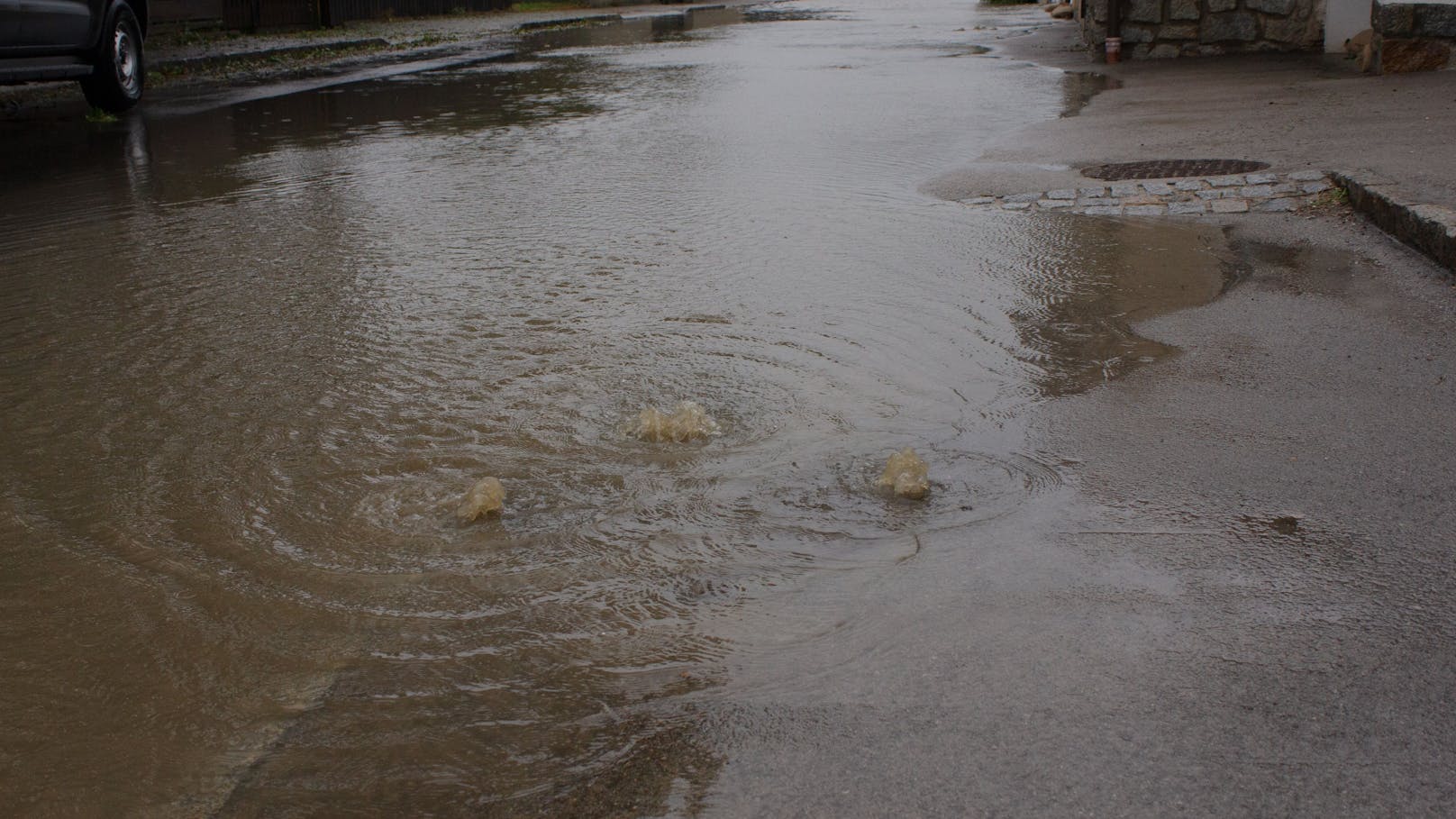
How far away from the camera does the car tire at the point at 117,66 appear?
1177 cm

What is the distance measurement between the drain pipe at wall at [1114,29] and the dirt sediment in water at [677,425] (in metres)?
11.8

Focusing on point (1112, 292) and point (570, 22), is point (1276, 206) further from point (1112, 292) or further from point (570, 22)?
point (570, 22)

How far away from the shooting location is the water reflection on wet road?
244cm

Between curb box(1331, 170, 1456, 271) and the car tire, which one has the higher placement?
the car tire

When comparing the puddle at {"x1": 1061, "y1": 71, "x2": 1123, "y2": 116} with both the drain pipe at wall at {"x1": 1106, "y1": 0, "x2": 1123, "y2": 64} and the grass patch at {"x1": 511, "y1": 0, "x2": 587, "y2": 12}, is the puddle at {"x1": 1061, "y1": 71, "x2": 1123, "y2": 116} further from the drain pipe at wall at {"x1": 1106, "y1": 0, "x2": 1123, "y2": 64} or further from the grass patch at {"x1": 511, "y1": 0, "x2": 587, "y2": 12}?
the grass patch at {"x1": 511, "y1": 0, "x2": 587, "y2": 12}

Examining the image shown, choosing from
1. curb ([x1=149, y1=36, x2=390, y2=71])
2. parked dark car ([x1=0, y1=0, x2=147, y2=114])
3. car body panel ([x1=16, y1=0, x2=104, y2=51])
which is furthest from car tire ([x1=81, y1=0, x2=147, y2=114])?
curb ([x1=149, y1=36, x2=390, y2=71])

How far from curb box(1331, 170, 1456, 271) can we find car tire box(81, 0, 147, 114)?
10.8 meters

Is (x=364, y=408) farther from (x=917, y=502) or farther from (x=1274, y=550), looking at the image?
(x=1274, y=550)

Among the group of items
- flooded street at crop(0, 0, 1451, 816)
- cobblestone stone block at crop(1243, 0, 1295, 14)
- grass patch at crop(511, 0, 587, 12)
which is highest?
grass patch at crop(511, 0, 587, 12)

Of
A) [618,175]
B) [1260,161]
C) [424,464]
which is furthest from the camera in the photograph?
[618,175]

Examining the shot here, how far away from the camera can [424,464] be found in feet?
11.9

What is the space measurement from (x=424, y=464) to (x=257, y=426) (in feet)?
2.46

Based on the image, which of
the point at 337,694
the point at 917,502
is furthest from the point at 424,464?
the point at 917,502

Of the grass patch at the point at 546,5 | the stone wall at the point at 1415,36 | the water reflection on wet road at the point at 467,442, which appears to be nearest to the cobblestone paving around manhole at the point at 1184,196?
the water reflection on wet road at the point at 467,442
